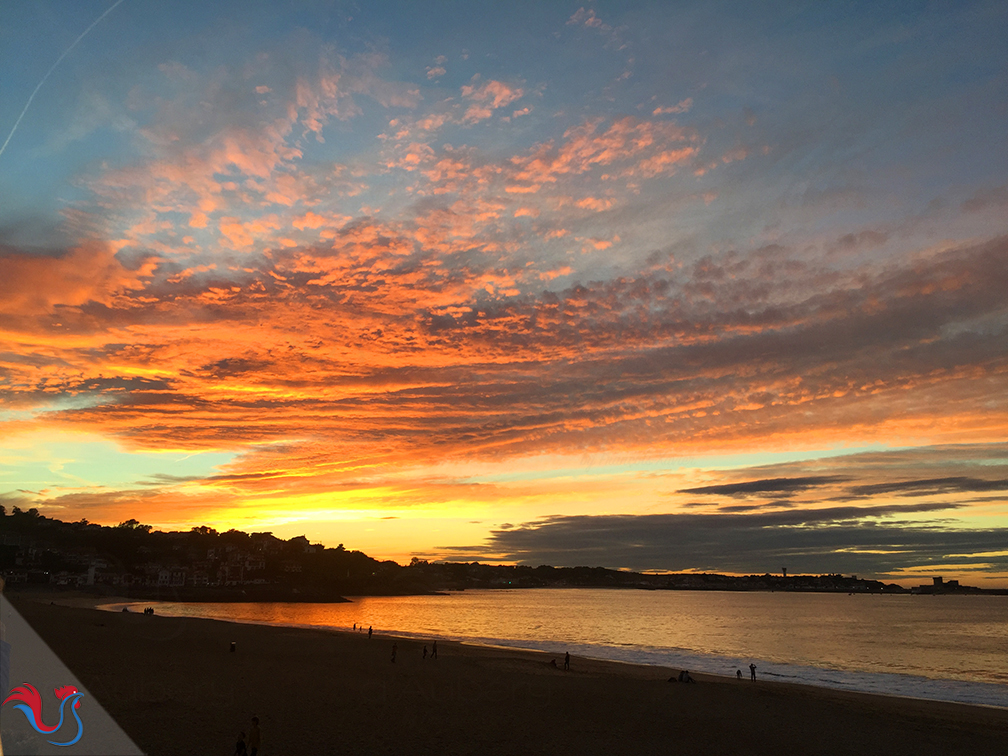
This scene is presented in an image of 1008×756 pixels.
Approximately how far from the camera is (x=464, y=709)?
28.5m

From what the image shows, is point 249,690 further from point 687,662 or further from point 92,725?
point 687,662

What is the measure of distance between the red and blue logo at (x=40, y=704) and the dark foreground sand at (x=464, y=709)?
3.58ft

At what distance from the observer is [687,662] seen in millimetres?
57094

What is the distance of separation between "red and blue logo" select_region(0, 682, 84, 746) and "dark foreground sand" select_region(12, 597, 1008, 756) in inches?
42.9

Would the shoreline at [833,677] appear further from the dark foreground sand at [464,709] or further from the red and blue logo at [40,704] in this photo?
the red and blue logo at [40,704]

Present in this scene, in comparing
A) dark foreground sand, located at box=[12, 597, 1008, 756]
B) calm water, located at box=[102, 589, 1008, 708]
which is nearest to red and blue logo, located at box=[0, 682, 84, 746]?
dark foreground sand, located at box=[12, 597, 1008, 756]

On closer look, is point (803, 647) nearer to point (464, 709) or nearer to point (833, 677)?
point (833, 677)

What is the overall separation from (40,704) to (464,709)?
1693 centimetres

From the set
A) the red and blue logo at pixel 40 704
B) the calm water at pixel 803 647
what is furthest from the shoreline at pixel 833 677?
the red and blue logo at pixel 40 704

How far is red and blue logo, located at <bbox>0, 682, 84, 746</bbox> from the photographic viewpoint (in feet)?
67.9

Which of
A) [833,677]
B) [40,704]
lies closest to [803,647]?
[833,677]

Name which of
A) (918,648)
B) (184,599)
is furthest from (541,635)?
(184,599)

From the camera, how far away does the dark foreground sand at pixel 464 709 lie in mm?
23016

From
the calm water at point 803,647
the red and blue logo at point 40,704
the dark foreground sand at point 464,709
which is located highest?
the red and blue logo at point 40,704
